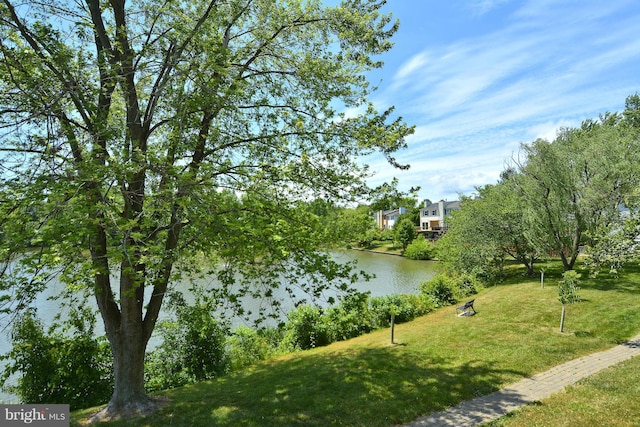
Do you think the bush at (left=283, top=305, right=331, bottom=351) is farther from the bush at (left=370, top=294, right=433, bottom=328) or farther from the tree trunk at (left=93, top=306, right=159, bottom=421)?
the tree trunk at (left=93, top=306, right=159, bottom=421)

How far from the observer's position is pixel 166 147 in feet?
22.3

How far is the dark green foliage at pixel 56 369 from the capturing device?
29.5 feet

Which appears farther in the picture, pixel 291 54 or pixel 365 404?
pixel 291 54

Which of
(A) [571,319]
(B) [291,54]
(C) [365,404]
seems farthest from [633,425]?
(B) [291,54]

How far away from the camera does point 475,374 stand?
318 inches

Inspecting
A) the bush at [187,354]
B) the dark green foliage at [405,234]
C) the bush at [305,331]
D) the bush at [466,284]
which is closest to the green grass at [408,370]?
the bush at [187,354]

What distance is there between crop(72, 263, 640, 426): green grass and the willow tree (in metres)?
1.99

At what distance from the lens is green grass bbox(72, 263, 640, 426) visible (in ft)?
21.6

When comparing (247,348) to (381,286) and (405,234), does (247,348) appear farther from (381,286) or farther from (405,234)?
(405,234)

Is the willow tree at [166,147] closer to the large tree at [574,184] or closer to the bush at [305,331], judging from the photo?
the bush at [305,331]

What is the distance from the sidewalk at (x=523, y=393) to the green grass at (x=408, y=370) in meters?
0.21

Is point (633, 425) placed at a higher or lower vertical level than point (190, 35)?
lower

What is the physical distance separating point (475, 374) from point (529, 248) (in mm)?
17848

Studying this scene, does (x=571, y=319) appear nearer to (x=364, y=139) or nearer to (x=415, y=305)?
(x=415, y=305)
